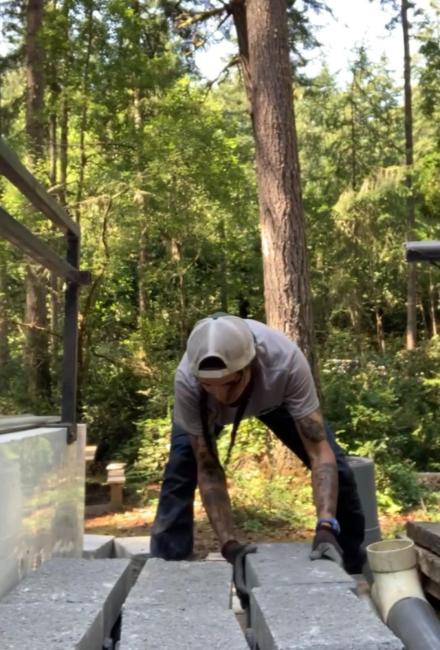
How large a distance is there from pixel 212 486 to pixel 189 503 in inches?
18.7

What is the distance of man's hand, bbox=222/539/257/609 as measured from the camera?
2.32 m

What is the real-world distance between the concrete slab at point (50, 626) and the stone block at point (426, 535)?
138 centimetres

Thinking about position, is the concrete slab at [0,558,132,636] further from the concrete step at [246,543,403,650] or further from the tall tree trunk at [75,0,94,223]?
the tall tree trunk at [75,0,94,223]

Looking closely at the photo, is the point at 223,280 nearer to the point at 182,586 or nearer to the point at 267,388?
the point at 267,388

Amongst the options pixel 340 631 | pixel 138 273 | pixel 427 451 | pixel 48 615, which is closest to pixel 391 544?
pixel 340 631

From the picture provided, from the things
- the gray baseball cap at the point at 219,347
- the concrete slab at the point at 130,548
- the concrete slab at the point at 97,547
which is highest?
the gray baseball cap at the point at 219,347

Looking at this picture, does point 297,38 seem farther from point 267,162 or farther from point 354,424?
point 354,424

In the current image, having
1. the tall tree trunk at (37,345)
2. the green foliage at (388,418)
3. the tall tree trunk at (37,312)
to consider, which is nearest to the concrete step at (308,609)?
the green foliage at (388,418)

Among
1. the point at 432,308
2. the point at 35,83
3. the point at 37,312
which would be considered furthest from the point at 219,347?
the point at 432,308

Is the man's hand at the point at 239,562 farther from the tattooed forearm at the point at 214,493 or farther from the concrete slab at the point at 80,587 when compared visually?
the concrete slab at the point at 80,587

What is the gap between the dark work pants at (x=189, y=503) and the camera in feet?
10.9

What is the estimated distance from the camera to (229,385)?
8.21ft

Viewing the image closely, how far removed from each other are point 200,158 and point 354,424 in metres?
4.93

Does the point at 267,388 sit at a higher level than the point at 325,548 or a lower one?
higher
